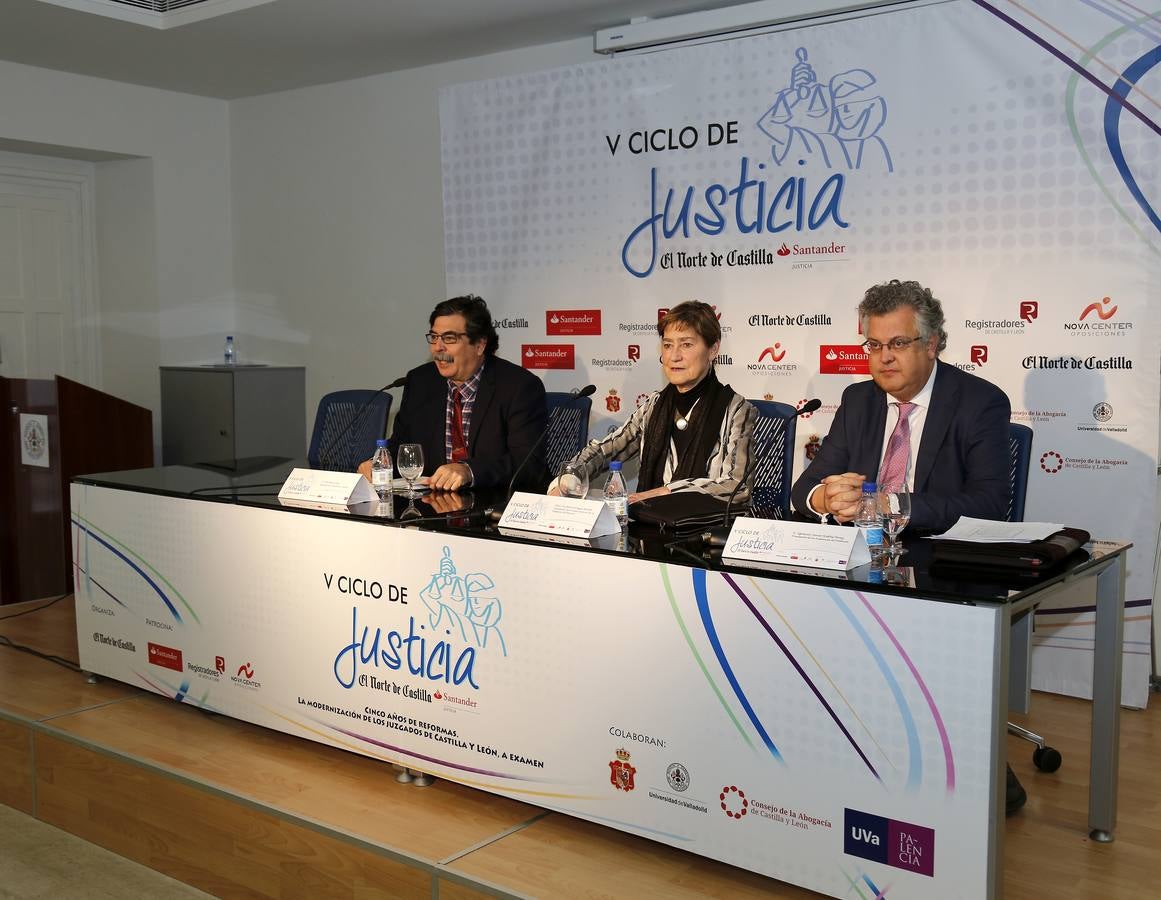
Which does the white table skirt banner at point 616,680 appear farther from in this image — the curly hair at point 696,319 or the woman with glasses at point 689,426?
the curly hair at point 696,319

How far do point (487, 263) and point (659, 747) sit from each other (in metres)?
3.06

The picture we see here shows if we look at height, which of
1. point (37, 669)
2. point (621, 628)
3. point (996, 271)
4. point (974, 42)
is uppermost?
point (974, 42)

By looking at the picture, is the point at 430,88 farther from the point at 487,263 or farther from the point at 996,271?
the point at 996,271

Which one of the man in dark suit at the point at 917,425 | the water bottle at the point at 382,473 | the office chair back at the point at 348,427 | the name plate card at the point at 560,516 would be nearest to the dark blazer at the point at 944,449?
the man in dark suit at the point at 917,425

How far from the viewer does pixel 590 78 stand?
14.4ft

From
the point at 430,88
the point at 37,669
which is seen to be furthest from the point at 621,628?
the point at 430,88

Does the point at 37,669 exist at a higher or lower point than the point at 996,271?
lower

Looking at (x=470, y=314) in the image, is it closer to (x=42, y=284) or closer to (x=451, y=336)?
(x=451, y=336)

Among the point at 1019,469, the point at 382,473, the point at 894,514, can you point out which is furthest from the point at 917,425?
the point at 382,473

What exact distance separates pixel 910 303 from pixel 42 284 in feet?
14.9

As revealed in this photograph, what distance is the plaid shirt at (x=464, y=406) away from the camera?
3.49 metres

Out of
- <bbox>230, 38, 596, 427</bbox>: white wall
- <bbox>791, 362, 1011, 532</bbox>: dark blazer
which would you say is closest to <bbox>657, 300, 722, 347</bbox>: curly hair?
<bbox>791, 362, 1011, 532</bbox>: dark blazer

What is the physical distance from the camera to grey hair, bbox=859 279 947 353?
8.68 ft

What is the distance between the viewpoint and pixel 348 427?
12.2ft
